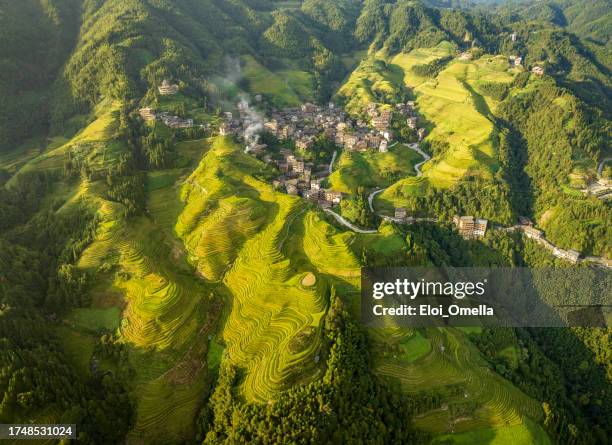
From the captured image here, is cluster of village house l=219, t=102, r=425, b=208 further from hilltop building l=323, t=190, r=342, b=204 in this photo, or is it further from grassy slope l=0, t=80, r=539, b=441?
grassy slope l=0, t=80, r=539, b=441

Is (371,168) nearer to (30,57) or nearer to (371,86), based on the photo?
(371,86)

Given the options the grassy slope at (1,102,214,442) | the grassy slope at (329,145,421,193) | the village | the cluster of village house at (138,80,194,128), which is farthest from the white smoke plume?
the grassy slope at (1,102,214,442)

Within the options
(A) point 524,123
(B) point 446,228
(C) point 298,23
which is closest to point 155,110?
(B) point 446,228

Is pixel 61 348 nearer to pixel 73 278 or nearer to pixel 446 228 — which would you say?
pixel 73 278

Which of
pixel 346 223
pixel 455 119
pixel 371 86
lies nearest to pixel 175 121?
pixel 346 223

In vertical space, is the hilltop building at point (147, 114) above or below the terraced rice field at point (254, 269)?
above

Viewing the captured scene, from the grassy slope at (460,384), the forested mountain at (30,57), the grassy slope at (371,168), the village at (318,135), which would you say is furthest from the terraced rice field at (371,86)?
the grassy slope at (460,384)

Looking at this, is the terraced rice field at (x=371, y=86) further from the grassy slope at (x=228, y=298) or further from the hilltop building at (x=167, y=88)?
the grassy slope at (x=228, y=298)
